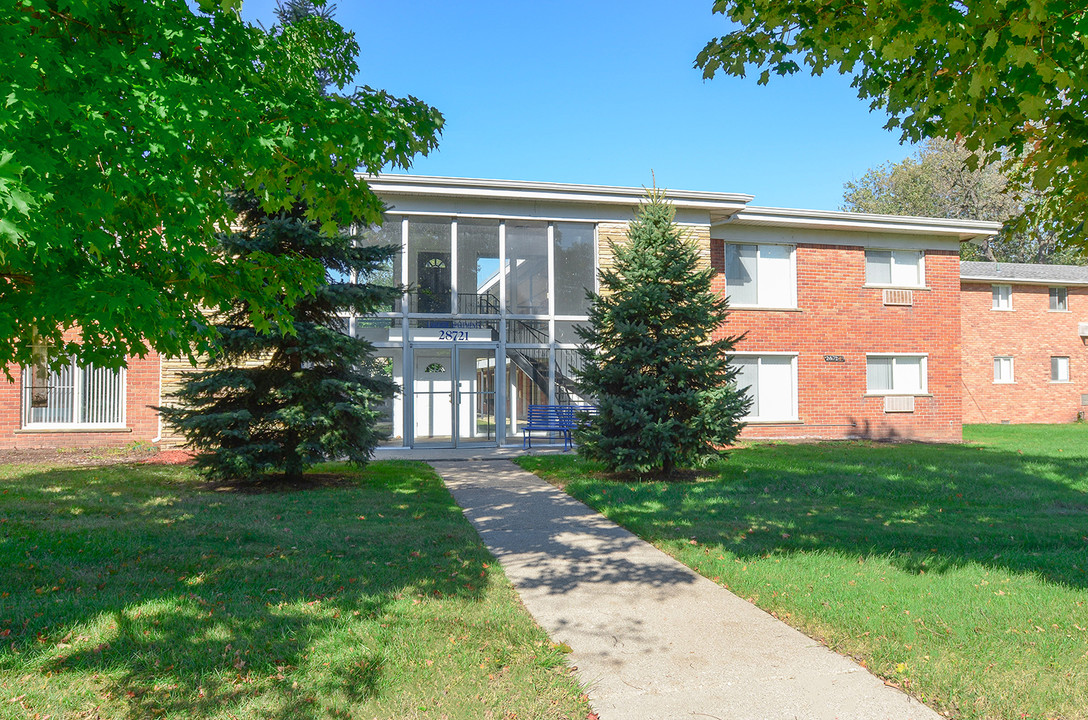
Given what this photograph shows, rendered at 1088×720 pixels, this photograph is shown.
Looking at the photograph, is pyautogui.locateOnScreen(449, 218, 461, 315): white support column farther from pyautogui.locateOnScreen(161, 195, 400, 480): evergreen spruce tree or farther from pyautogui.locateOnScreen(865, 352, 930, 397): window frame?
pyautogui.locateOnScreen(865, 352, 930, 397): window frame

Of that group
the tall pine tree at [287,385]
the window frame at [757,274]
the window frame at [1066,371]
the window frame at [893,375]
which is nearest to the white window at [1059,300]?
the window frame at [1066,371]

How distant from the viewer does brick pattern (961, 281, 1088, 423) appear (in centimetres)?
2612

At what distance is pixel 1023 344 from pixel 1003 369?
1.25m

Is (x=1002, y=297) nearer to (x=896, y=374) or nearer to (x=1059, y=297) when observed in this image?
(x=1059, y=297)

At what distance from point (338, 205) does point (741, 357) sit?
1472cm

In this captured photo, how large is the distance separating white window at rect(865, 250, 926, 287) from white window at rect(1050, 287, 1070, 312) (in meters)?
11.6

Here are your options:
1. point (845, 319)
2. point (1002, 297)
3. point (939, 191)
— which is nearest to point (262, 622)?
point (845, 319)

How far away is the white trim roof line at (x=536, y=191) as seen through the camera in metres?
15.7

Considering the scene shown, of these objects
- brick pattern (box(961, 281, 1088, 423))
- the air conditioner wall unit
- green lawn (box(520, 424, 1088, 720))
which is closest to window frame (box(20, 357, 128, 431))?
green lawn (box(520, 424, 1088, 720))

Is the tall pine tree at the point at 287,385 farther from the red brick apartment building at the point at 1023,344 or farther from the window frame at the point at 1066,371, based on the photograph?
the window frame at the point at 1066,371

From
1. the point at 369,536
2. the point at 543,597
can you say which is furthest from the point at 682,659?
the point at 369,536

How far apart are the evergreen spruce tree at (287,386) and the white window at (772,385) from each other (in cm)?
1138

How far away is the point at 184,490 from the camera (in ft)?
32.2

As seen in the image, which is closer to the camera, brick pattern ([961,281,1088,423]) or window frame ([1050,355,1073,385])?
brick pattern ([961,281,1088,423])
